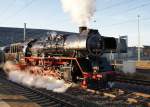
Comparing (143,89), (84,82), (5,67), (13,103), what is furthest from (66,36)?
(5,67)

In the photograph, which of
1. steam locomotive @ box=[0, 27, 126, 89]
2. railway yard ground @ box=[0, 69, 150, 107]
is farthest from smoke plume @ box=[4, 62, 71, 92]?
railway yard ground @ box=[0, 69, 150, 107]

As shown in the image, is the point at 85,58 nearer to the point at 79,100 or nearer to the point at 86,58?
the point at 86,58

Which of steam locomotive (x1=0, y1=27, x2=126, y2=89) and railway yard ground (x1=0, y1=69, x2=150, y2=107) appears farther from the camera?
steam locomotive (x1=0, y1=27, x2=126, y2=89)

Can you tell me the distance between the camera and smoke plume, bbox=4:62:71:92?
17500mm

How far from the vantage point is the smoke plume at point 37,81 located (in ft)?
57.4

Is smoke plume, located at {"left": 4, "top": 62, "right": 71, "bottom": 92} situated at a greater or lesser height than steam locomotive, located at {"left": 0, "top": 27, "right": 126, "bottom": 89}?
lesser

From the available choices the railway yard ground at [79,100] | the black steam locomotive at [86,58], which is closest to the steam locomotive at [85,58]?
the black steam locomotive at [86,58]

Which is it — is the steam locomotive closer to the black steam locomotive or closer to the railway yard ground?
the black steam locomotive

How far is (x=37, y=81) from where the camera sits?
66.5 ft

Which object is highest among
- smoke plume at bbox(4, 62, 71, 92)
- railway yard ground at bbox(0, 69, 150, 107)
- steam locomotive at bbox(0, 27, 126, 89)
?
steam locomotive at bbox(0, 27, 126, 89)

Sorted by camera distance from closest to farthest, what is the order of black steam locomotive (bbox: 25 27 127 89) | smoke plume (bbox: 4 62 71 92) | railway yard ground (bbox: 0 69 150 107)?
1. railway yard ground (bbox: 0 69 150 107)
2. black steam locomotive (bbox: 25 27 127 89)
3. smoke plume (bbox: 4 62 71 92)

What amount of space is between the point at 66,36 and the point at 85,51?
2493 millimetres

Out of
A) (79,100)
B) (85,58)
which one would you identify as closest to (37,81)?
(85,58)

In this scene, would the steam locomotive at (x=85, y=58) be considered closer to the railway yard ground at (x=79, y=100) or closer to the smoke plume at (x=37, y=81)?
the smoke plume at (x=37, y=81)
